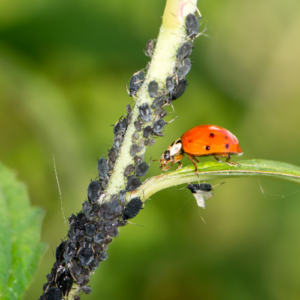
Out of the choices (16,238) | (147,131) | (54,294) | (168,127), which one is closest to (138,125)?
(147,131)

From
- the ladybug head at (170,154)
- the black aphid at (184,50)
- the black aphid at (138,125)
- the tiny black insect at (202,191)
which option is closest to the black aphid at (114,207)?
the black aphid at (138,125)

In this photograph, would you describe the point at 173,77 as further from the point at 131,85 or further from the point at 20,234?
the point at 20,234

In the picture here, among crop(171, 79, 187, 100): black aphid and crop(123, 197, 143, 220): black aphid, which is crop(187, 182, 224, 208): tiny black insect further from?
crop(171, 79, 187, 100): black aphid

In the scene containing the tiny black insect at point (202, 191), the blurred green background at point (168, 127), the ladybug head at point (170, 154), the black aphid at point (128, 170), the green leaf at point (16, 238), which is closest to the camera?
the black aphid at point (128, 170)

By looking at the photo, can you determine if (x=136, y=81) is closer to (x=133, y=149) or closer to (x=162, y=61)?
(x=162, y=61)

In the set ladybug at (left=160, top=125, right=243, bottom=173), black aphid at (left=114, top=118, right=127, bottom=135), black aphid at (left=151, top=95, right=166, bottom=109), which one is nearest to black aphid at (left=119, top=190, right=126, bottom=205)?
black aphid at (left=114, top=118, right=127, bottom=135)

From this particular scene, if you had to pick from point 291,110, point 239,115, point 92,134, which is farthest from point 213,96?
point 92,134

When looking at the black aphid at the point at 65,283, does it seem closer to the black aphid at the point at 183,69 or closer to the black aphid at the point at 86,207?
the black aphid at the point at 86,207
